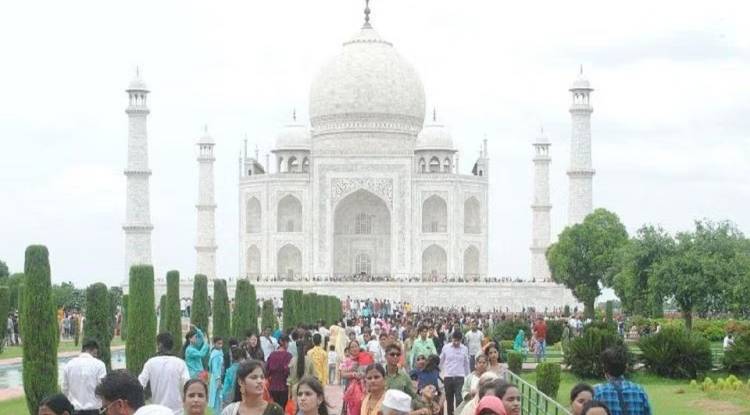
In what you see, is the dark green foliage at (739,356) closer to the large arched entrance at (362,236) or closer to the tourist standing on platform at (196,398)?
the tourist standing on platform at (196,398)

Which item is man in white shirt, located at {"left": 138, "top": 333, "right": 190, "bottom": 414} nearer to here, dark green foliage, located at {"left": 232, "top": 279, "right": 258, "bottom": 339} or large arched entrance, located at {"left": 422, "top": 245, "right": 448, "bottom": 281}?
dark green foliage, located at {"left": 232, "top": 279, "right": 258, "bottom": 339}

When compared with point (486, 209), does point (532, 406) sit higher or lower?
lower

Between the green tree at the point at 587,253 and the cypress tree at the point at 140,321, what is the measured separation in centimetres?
2354

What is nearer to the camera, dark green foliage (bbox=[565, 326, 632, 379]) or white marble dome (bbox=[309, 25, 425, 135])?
dark green foliage (bbox=[565, 326, 632, 379])

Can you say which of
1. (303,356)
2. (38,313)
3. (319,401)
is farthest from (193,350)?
(319,401)

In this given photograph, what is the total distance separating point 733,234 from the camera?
28000mm

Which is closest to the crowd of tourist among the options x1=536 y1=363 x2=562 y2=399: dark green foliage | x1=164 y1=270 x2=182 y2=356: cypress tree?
x1=536 y1=363 x2=562 y2=399: dark green foliage

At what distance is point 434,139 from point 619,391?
4116 cm

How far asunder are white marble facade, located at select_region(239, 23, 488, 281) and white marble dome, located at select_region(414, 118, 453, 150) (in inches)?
1.3

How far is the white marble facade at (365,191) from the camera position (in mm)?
45375

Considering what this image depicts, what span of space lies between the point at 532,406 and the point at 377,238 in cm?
3631

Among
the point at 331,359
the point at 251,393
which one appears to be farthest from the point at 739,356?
the point at 251,393

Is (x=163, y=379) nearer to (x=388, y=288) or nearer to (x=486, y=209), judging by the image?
(x=388, y=288)

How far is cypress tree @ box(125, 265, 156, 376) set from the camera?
15000mm
